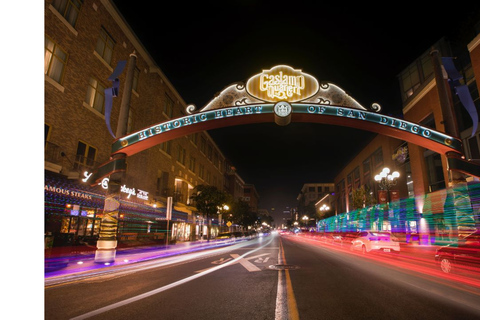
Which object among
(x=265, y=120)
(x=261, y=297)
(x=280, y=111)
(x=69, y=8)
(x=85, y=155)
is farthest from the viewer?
(x=85, y=155)

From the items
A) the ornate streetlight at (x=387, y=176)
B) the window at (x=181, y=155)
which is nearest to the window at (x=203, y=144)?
the window at (x=181, y=155)

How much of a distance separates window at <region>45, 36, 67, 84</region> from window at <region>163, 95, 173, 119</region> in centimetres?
1437

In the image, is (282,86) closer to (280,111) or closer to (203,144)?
(280,111)

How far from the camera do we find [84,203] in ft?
56.4

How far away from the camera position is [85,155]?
56.3ft

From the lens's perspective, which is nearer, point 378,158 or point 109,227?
point 109,227

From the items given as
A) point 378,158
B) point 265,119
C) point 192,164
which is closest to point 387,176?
point 265,119

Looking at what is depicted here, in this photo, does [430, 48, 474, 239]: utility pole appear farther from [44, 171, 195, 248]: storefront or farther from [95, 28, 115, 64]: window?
[95, 28, 115, 64]: window

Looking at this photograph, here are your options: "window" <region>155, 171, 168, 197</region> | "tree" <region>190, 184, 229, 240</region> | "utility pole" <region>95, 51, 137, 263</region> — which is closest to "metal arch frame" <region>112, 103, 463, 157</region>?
"utility pole" <region>95, 51, 137, 263</region>

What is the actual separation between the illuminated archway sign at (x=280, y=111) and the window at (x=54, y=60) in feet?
20.8

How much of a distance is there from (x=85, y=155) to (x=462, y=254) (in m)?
19.1

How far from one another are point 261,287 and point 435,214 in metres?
33.1
